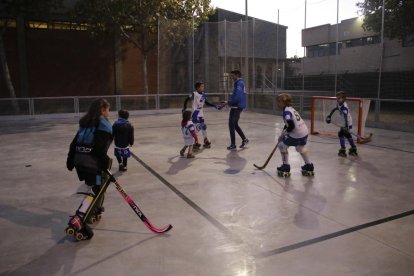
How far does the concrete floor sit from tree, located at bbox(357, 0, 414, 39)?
8681 mm

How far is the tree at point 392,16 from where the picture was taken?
50.7 ft

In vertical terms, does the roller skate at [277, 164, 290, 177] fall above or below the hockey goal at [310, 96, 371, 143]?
below

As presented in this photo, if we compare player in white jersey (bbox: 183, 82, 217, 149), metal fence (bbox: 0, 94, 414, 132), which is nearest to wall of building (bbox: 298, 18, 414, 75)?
metal fence (bbox: 0, 94, 414, 132)

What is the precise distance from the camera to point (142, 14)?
71.2 ft

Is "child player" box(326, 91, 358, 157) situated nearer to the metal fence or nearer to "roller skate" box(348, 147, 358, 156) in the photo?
"roller skate" box(348, 147, 358, 156)

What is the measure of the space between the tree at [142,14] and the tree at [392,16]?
32.3 feet

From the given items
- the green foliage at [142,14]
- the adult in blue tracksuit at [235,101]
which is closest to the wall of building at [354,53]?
the green foliage at [142,14]

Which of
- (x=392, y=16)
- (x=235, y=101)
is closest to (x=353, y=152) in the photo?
(x=235, y=101)

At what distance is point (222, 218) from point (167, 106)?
16974 mm

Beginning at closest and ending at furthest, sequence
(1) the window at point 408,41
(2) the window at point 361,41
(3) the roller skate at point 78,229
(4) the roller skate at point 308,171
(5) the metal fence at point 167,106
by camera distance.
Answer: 1. (3) the roller skate at point 78,229
2. (4) the roller skate at point 308,171
3. (5) the metal fence at point 167,106
4. (1) the window at point 408,41
5. (2) the window at point 361,41

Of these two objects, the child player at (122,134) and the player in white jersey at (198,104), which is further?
the player in white jersey at (198,104)

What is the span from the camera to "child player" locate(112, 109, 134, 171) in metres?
7.27

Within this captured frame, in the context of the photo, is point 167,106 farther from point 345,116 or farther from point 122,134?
point 122,134

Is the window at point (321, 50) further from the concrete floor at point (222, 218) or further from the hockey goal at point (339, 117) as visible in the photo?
the concrete floor at point (222, 218)
